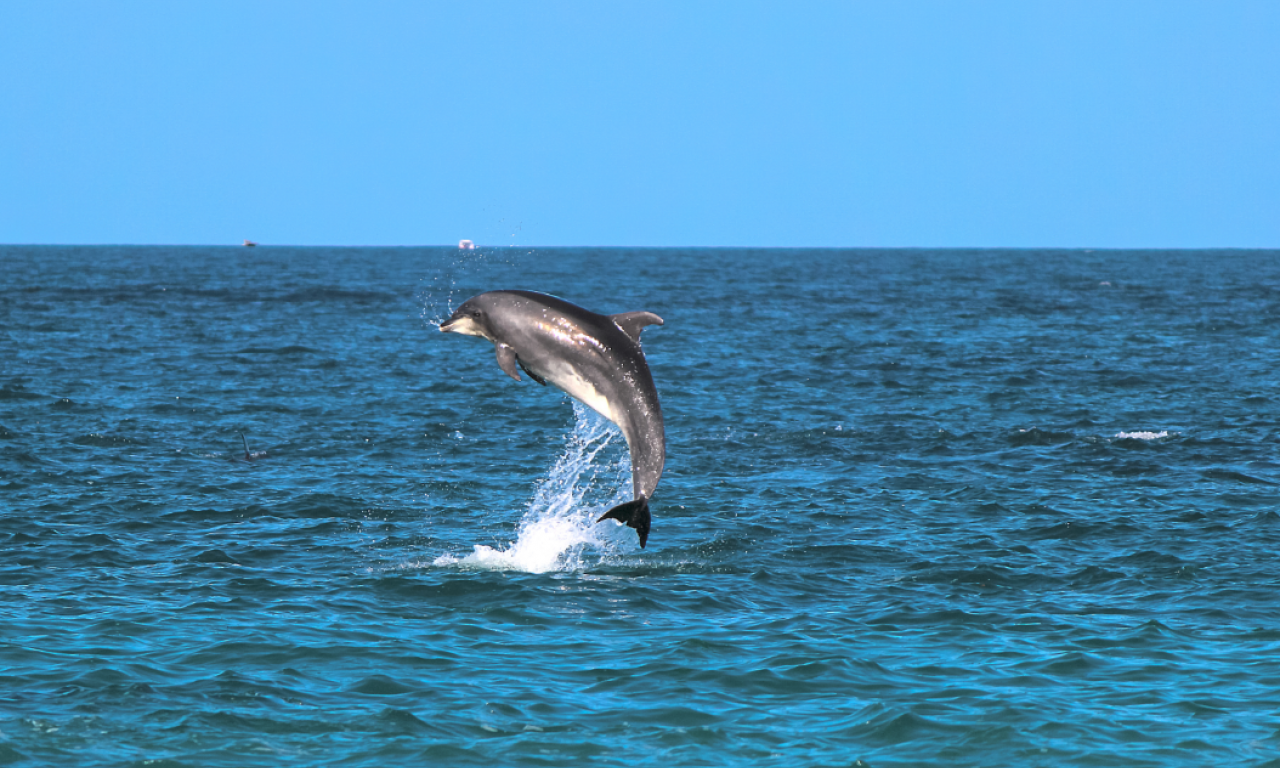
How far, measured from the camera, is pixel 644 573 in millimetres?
20188

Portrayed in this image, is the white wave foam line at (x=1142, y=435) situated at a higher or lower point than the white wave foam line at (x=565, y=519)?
higher

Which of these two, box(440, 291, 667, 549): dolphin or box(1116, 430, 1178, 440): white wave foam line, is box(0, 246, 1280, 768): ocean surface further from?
box(440, 291, 667, 549): dolphin

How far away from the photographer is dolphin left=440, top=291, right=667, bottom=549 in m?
14.2

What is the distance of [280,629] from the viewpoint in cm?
1698

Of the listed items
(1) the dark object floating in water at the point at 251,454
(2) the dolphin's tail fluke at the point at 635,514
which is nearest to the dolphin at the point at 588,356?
(2) the dolphin's tail fluke at the point at 635,514

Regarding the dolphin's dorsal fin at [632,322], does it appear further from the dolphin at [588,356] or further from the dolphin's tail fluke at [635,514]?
the dolphin's tail fluke at [635,514]

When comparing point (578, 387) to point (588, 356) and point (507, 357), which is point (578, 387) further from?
point (507, 357)

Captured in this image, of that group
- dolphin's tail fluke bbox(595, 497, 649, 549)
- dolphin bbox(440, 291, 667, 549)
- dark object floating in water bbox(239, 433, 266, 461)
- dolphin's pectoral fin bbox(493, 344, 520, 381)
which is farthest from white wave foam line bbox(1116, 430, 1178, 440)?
dolphin's pectoral fin bbox(493, 344, 520, 381)

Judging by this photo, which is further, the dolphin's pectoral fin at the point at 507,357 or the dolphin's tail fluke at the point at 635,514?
the dolphin's tail fluke at the point at 635,514

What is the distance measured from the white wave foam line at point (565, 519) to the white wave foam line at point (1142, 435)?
11368 millimetres

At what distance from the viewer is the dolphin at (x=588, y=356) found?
46.7 ft

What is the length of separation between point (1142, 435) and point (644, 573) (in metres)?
17.0

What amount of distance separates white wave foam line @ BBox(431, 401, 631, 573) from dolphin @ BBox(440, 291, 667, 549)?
12.7ft

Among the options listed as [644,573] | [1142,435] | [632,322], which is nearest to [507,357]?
[632,322]
